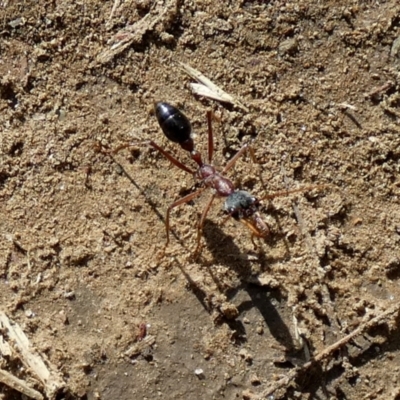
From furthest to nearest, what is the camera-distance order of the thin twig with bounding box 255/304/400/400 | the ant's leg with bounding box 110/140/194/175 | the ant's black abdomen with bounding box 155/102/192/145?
the ant's leg with bounding box 110/140/194/175 → the ant's black abdomen with bounding box 155/102/192/145 → the thin twig with bounding box 255/304/400/400

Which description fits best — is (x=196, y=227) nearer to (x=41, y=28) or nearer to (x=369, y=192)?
(x=369, y=192)

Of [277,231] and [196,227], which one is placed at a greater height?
[196,227]

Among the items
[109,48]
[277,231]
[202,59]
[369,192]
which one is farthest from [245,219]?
[109,48]

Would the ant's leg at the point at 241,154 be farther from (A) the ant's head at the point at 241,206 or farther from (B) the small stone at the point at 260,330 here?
(B) the small stone at the point at 260,330

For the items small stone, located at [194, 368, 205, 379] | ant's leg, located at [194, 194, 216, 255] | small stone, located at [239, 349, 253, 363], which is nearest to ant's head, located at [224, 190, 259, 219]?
ant's leg, located at [194, 194, 216, 255]

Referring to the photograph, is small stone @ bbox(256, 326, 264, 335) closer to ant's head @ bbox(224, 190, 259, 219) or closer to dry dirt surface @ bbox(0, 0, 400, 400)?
dry dirt surface @ bbox(0, 0, 400, 400)
